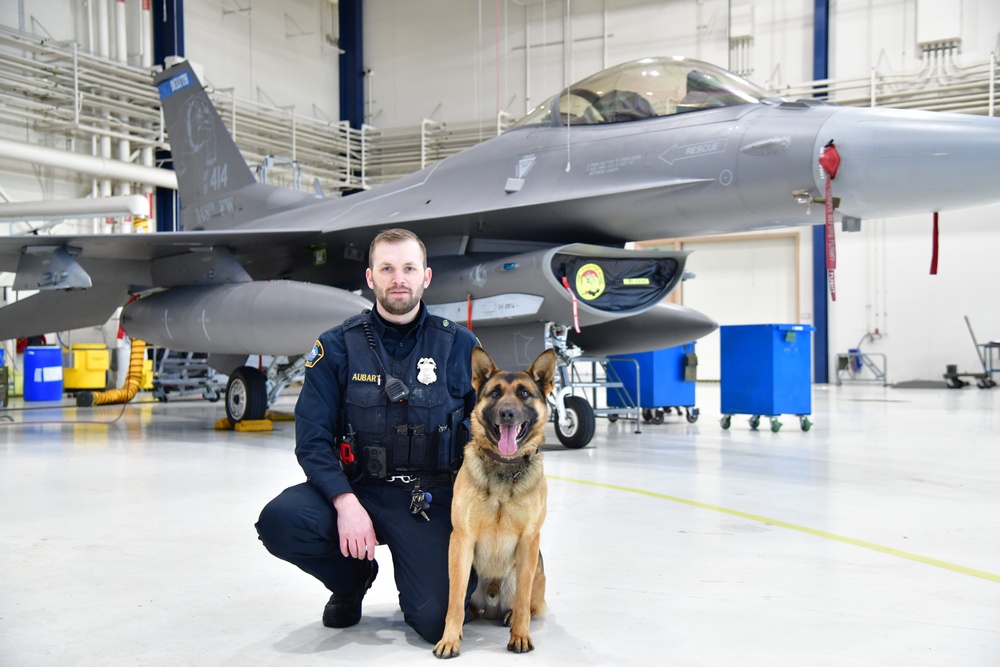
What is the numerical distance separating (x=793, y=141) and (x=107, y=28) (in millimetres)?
13881

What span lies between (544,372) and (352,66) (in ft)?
68.4

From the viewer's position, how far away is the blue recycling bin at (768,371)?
26.6 feet

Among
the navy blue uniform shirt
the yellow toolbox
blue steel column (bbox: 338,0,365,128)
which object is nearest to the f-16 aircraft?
the navy blue uniform shirt

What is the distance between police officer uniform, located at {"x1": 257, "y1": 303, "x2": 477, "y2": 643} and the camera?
8.04ft

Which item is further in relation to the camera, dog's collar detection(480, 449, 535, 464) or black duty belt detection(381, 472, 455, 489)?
black duty belt detection(381, 472, 455, 489)

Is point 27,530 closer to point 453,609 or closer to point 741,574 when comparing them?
point 453,609

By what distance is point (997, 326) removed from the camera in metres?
16.6

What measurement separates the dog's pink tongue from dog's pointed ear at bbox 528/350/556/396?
171 millimetres

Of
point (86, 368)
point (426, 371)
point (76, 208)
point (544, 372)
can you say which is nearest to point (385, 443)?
point (426, 371)

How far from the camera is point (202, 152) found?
10.0 meters

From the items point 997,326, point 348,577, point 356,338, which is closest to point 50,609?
point 348,577

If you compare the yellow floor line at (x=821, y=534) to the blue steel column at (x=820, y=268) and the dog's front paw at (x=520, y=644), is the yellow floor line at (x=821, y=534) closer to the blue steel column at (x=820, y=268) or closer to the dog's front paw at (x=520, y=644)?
the dog's front paw at (x=520, y=644)

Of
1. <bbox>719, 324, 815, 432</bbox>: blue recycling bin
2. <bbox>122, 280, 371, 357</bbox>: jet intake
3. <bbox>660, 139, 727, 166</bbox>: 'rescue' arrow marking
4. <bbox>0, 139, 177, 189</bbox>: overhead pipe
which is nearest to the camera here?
<bbox>660, 139, 727, 166</bbox>: 'rescue' arrow marking

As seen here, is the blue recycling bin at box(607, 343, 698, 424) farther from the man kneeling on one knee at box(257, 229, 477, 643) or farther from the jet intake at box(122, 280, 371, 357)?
the man kneeling on one knee at box(257, 229, 477, 643)
